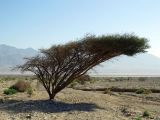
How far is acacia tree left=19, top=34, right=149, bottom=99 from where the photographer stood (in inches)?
1103

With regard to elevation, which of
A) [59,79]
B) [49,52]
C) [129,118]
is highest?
[49,52]

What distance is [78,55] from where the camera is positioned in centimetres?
2842

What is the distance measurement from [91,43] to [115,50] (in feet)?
6.18

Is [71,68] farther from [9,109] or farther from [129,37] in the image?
[9,109]

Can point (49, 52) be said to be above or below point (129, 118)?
above

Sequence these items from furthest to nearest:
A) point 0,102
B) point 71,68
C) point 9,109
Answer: point 71,68
point 0,102
point 9,109

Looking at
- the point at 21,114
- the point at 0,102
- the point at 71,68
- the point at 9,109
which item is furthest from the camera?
the point at 71,68

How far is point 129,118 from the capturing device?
21656 millimetres

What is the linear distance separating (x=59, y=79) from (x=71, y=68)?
6.76ft

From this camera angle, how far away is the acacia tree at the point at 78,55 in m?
28.0

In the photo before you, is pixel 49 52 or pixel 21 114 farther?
pixel 49 52

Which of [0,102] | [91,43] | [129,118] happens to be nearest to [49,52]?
[91,43]

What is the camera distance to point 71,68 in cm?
2897

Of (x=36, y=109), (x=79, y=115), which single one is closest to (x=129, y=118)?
(x=79, y=115)
